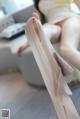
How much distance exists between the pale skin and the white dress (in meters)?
0.05

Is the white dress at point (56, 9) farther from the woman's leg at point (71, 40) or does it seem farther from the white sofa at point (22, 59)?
the white sofa at point (22, 59)

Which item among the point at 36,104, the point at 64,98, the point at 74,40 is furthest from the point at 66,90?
the point at 36,104

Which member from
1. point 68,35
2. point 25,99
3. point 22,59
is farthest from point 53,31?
point 25,99

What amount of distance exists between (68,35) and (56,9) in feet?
1.12

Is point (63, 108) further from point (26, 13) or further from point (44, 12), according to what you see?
point (26, 13)

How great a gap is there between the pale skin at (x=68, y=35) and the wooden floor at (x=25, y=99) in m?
0.35

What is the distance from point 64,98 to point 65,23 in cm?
68

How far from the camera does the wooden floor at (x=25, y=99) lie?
5.24ft

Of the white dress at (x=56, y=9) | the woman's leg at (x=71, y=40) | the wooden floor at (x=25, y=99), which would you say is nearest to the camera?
the woman's leg at (x=71, y=40)

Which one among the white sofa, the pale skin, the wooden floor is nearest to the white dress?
the pale skin

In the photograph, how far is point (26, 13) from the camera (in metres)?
2.30

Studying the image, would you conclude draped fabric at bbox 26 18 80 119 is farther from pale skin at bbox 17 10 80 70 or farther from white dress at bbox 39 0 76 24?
white dress at bbox 39 0 76 24

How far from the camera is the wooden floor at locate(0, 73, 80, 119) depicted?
1.60 m

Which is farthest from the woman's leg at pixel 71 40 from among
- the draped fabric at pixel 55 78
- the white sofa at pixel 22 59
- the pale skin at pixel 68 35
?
the white sofa at pixel 22 59
